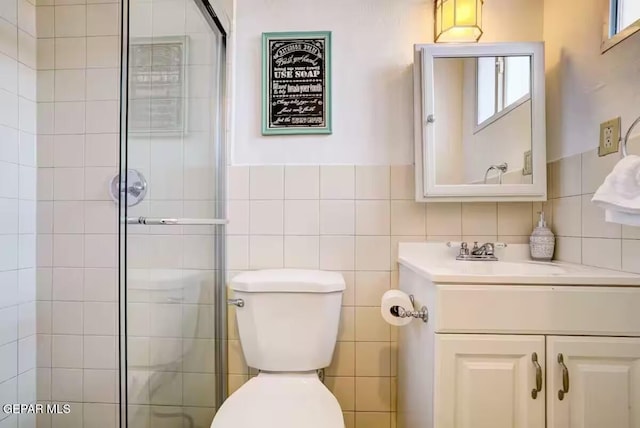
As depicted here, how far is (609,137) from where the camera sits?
3.43 feet

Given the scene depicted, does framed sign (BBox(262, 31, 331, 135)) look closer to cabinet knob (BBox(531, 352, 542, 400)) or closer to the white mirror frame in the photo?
the white mirror frame

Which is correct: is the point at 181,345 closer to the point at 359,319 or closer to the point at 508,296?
the point at 359,319

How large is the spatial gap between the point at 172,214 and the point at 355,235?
2.44 ft

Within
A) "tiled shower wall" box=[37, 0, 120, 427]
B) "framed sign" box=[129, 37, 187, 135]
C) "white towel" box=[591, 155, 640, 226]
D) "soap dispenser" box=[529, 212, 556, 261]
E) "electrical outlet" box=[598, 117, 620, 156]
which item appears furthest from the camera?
"tiled shower wall" box=[37, 0, 120, 427]

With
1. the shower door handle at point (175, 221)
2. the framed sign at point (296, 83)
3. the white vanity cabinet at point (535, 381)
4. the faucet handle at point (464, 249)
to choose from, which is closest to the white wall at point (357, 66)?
Result: the framed sign at point (296, 83)

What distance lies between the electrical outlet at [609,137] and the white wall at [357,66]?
1.97 feet

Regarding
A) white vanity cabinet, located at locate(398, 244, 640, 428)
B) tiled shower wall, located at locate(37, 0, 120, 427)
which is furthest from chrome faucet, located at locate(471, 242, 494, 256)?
tiled shower wall, located at locate(37, 0, 120, 427)

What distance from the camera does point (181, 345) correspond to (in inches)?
44.3

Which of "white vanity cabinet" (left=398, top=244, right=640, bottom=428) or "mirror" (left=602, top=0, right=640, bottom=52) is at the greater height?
"mirror" (left=602, top=0, right=640, bottom=52)

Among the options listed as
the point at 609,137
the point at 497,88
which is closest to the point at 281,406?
the point at 609,137

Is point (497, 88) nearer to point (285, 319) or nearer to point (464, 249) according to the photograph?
point (464, 249)

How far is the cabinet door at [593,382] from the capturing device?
0.86m

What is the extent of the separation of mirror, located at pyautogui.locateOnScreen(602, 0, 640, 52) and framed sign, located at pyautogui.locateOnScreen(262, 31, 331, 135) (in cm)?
97

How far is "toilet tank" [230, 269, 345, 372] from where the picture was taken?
1196 mm
